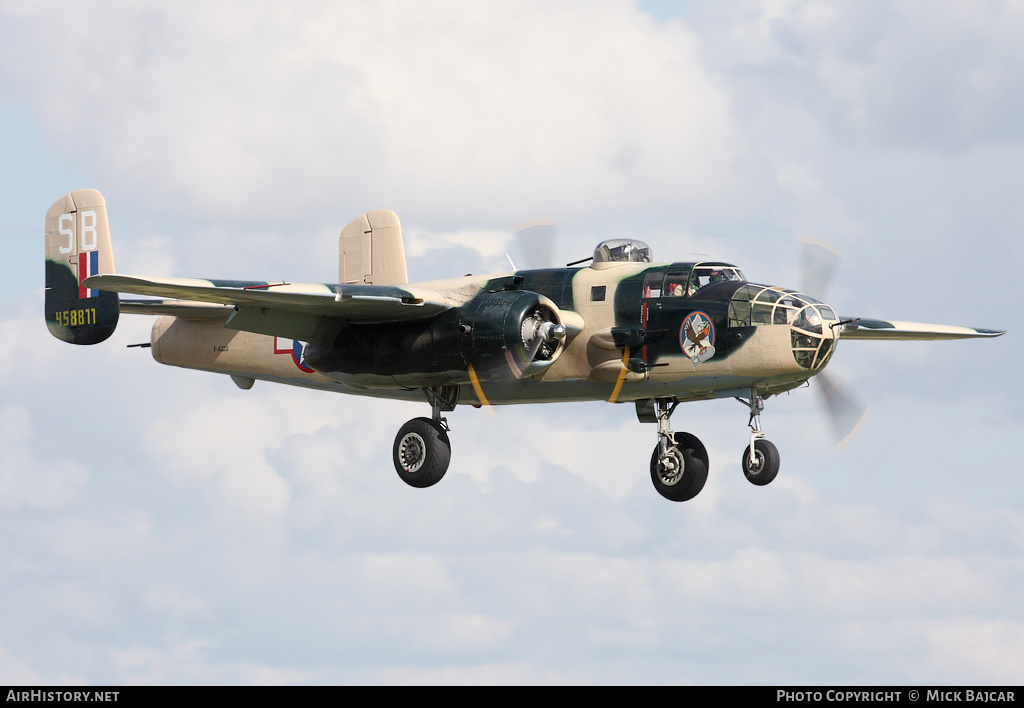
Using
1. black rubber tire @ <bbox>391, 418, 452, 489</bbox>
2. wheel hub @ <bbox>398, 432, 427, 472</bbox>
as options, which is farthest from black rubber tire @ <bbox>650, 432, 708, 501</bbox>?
wheel hub @ <bbox>398, 432, 427, 472</bbox>

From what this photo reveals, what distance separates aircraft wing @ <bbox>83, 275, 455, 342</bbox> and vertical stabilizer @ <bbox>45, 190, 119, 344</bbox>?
334 cm

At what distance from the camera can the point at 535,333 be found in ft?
87.3

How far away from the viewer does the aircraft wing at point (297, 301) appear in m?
25.4

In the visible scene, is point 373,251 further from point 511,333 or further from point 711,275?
point 711,275

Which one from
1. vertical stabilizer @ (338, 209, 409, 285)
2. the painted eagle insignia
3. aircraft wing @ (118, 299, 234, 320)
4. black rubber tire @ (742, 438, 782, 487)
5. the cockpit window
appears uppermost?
vertical stabilizer @ (338, 209, 409, 285)

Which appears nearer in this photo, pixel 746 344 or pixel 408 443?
pixel 746 344

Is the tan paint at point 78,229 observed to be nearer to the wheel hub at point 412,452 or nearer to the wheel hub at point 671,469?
the wheel hub at point 412,452

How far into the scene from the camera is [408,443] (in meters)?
28.5

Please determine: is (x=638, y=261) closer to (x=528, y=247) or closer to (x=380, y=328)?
(x=528, y=247)

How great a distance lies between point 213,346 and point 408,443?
559cm

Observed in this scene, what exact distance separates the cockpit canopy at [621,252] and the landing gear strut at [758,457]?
3444 millimetres

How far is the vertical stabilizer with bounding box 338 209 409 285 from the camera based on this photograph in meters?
31.7

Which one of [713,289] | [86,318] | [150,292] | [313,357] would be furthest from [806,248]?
[86,318]

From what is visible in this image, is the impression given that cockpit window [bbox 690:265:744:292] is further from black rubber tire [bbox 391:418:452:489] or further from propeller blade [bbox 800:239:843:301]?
black rubber tire [bbox 391:418:452:489]
